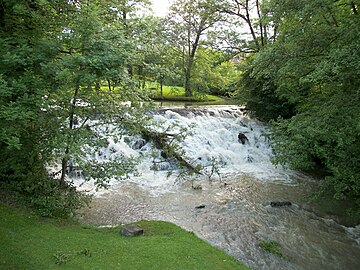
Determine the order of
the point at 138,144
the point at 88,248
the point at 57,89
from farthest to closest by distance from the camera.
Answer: the point at 138,144 → the point at 57,89 → the point at 88,248

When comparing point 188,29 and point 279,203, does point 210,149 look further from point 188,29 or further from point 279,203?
point 188,29

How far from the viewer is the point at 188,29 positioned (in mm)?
24672

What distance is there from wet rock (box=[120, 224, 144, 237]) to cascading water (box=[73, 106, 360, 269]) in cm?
137

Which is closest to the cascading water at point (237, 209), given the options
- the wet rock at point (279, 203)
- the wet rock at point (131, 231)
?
the wet rock at point (279, 203)

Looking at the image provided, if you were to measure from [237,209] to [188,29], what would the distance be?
18989mm

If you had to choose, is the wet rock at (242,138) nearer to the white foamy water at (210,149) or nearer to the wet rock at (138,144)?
the white foamy water at (210,149)

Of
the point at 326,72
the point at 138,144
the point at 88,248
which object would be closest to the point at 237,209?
the point at 326,72

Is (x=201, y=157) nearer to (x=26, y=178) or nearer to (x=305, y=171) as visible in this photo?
(x=305, y=171)

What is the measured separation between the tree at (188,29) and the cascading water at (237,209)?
12.1 metres

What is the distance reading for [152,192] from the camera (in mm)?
10055

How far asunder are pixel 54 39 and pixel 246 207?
7.11 meters

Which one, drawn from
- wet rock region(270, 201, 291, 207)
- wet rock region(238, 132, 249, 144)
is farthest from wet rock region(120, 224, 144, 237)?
wet rock region(238, 132, 249, 144)

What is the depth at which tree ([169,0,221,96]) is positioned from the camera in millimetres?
23562

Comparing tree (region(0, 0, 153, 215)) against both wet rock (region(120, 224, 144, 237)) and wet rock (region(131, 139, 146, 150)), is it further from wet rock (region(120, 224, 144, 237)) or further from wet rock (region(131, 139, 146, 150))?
wet rock (region(131, 139, 146, 150))
